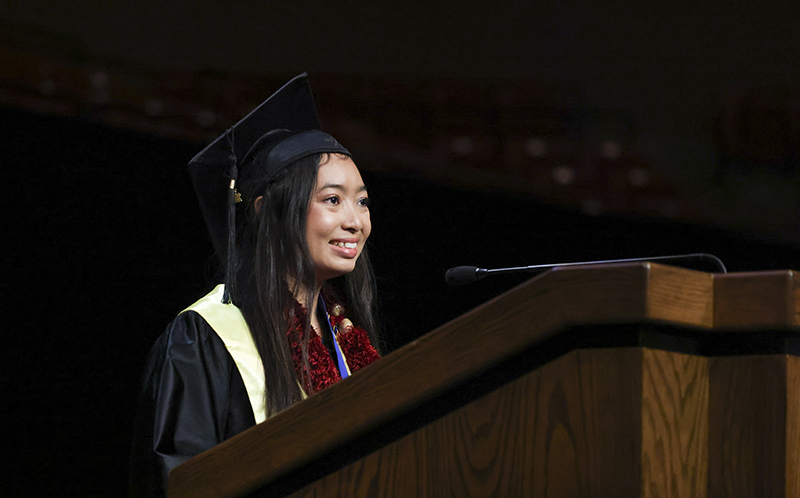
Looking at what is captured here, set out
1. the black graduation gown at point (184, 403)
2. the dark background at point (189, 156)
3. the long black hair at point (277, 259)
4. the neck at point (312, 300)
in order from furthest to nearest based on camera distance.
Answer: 1. the dark background at point (189, 156)
2. the neck at point (312, 300)
3. the long black hair at point (277, 259)
4. the black graduation gown at point (184, 403)

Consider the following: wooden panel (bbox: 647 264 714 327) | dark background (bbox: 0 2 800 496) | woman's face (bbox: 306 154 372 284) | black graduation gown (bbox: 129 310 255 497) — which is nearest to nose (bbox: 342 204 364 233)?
woman's face (bbox: 306 154 372 284)

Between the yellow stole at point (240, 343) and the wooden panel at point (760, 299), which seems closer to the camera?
the wooden panel at point (760, 299)

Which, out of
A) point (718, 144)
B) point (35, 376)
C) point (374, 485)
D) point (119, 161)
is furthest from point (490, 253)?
point (374, 485)

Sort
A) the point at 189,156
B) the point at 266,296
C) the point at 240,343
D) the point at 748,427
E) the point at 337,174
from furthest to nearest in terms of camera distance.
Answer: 1. the point at 189,156
2. the point at 337,174
3. the point at 266,296
4. the point at 240,343
5. the point at 748,427

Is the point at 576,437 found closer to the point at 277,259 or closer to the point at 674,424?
the point at 674,424

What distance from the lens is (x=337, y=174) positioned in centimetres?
201

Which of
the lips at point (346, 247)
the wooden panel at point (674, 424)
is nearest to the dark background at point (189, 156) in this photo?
the lips at point (346, 247)

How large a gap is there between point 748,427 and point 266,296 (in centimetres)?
138

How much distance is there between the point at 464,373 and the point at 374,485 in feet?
0.43

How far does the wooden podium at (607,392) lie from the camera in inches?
24.0

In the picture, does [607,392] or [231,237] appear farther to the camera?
[231,237]

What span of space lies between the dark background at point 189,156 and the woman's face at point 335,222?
944mm

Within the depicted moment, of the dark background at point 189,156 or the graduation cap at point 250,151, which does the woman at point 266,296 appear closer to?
the graduation cap at point 250,151

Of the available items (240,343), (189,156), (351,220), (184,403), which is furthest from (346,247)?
(189,156)
